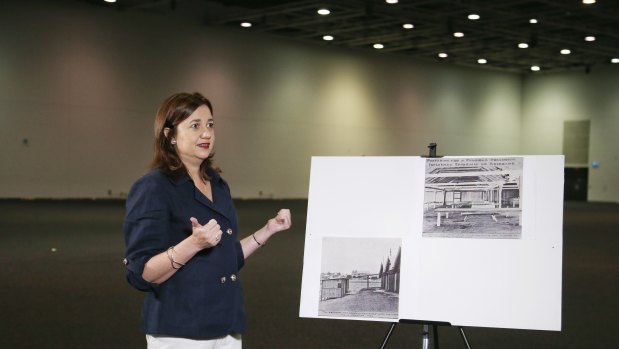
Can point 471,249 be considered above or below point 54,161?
below

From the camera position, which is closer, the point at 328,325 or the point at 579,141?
the point at 328,325

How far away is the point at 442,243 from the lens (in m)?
3.21

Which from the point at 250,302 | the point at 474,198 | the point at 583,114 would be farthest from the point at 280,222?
the point at 583,114

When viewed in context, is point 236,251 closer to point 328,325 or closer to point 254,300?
point 328,325

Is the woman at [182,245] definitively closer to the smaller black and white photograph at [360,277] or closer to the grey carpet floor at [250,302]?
the smaller black and white photograph at [360,277]

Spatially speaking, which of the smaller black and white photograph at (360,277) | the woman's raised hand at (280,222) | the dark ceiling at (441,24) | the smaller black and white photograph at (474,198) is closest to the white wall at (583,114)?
the dark ceiling at (441,24)

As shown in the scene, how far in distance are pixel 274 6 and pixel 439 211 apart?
1793cm

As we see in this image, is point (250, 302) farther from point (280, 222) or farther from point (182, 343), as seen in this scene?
point (182, 343)

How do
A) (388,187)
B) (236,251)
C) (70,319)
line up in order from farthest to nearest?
1. (70,319)
2. (388,187)
3. (236,251)

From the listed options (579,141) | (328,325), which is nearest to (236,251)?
(328,325)

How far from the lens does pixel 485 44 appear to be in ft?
83.7

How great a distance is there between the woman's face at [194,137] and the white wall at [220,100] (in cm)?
1861

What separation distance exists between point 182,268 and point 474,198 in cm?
132

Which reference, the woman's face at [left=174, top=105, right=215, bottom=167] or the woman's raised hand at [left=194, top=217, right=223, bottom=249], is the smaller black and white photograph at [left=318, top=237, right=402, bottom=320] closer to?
the woman's face at [left=174, top=105, right=215, bottom=167]
